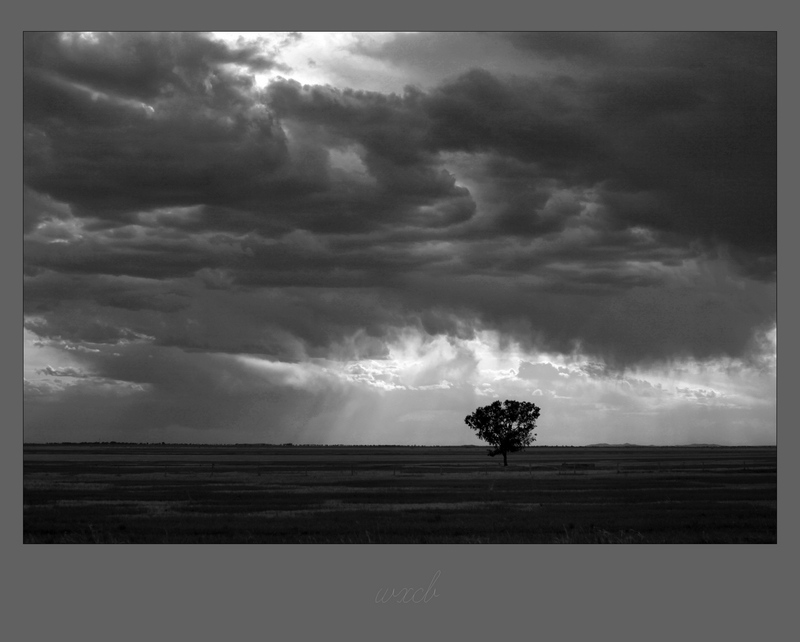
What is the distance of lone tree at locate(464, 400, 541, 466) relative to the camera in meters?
126

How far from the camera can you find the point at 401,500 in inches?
2143

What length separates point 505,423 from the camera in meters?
127

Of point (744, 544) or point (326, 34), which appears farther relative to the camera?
point (326, 34)

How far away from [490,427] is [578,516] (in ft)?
278

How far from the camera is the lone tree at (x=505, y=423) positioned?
126 metres

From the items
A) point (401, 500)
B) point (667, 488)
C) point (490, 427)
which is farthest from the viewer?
point (490, 427)

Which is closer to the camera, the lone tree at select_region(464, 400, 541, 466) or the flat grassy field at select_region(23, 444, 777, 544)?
the flat grassy field at select_region(23, 444, 777, 544)

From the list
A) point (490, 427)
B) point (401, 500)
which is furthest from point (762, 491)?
point (490, 427)

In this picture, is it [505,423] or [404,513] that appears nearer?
[404,513]

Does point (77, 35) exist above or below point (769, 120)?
above

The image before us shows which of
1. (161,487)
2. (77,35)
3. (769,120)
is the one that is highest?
(77,35)

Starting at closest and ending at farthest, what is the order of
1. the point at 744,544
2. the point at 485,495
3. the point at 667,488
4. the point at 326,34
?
the point at 744,544
the point at 326,34
the point at 485,495
the point at 667,488

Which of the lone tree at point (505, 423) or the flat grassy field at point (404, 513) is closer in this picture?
the flat grassy field at point (404, 513)

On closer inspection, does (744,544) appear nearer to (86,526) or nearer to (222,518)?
(222,518)
